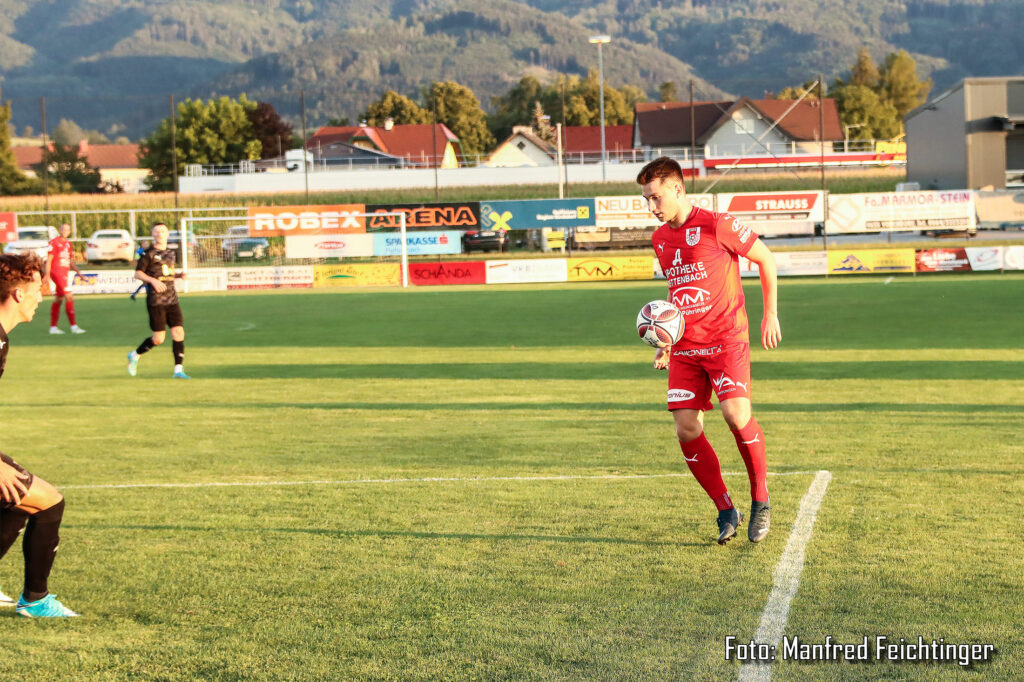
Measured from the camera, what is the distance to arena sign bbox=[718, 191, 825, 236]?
128 feet

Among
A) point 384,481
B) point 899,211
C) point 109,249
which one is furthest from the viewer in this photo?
point 109,249

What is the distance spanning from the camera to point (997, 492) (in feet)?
24.8

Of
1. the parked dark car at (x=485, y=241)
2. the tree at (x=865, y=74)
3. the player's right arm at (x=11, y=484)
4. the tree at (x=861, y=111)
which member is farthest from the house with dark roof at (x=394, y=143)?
the player's right arm at (x=11, y=484)

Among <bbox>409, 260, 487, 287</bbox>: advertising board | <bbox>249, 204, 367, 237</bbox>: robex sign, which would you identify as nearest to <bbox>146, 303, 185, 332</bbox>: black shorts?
<bbox>409, 260, 487, 287</bbox>: advertising board

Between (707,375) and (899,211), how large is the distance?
3466 centimetres

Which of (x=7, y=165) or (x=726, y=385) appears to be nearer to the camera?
(x=726, y=385)

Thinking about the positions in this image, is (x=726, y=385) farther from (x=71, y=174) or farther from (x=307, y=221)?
(x=71, y=174)

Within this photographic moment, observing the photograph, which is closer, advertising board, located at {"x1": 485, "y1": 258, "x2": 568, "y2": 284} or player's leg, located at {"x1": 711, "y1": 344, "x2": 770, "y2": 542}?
player's leg, located at {"x1": 711, "y1": 344, "x2": 770, "y2": 542}

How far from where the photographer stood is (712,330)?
653 cm

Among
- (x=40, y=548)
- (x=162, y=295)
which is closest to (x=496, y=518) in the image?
(x=40, y=548)

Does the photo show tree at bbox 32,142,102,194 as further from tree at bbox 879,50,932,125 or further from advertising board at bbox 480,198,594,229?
tree at bbox 879,50,932,125

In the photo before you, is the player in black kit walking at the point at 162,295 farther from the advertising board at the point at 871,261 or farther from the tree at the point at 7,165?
the tree at the point at 7,165

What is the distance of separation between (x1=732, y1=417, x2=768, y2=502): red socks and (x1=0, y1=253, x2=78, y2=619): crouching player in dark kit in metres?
3.78

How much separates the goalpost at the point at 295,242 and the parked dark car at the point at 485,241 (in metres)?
3.41
